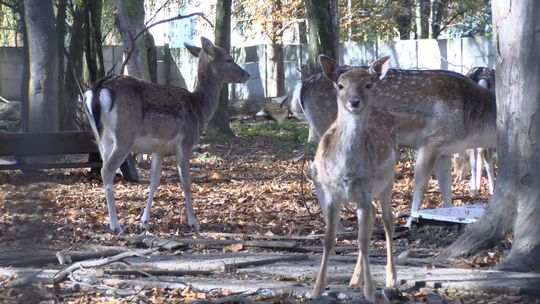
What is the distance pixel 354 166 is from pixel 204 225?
3.93m

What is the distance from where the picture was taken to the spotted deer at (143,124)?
1061cm

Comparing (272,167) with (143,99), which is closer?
(143,99)

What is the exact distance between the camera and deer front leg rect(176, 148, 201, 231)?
1030 centimetres

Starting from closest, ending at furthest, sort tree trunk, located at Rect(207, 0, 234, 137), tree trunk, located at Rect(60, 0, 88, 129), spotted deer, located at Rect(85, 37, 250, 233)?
1. spotted deer, located at Rect(85, 37, 250, 233)
2. tree trunk, located at Rect(60, 0, 88, 129)
3. tree trunk, located at Rect(207, 0, 234, 137)

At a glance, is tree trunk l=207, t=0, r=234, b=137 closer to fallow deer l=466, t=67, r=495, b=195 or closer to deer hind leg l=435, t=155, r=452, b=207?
fallow deer l=466, t=67, r=495, b=195

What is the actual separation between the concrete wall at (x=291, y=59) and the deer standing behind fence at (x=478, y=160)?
11164 millimetres

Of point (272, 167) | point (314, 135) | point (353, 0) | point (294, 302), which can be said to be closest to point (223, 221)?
point (314, 135)

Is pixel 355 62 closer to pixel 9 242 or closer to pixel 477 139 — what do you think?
pixel 477 139

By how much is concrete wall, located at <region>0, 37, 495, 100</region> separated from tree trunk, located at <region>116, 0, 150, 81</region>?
265 inches

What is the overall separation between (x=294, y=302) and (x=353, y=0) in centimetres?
3086

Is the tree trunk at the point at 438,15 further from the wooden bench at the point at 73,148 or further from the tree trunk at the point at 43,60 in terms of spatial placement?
the tree trunk at the point at 43,60

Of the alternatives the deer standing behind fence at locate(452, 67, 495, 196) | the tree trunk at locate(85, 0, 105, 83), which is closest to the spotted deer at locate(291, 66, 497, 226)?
the deer standing behind fence at locate(452, 67, 495, 196)

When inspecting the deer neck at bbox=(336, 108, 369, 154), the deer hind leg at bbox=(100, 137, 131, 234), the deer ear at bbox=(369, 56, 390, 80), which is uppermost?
the deer ear at bbox=(369, 56, 390, 80)

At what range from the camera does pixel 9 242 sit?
9219mm
